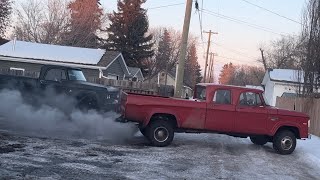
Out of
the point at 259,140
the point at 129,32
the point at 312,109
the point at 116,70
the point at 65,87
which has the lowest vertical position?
the point at 259,140

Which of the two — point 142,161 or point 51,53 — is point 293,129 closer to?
point 142,161

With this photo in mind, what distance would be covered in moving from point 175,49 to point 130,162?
90.0m

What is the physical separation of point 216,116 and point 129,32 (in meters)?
46.8

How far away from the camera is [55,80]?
1689 cm

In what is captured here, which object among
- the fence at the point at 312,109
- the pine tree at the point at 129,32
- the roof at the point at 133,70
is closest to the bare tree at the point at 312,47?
the fence at the point at 312,109

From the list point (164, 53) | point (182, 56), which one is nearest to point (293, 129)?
point (182, 56)

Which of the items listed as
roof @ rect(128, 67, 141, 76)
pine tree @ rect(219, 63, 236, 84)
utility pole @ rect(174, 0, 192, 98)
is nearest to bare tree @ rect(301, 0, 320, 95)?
utility pole @ rect(174, 0, 192, 98)

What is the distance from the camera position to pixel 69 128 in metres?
14.5

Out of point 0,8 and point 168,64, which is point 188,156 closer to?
point 0,8

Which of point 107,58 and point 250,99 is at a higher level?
point 107,58

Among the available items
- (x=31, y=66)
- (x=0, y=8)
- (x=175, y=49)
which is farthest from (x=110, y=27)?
(x=175, y=49)

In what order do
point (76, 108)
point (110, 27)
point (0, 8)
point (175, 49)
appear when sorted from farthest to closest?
point (175, 49)
point (110, 27)
point (0, 8)
point (76, 108)

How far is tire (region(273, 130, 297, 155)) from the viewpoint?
45.4ft

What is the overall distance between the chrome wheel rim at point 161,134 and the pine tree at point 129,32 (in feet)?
150
